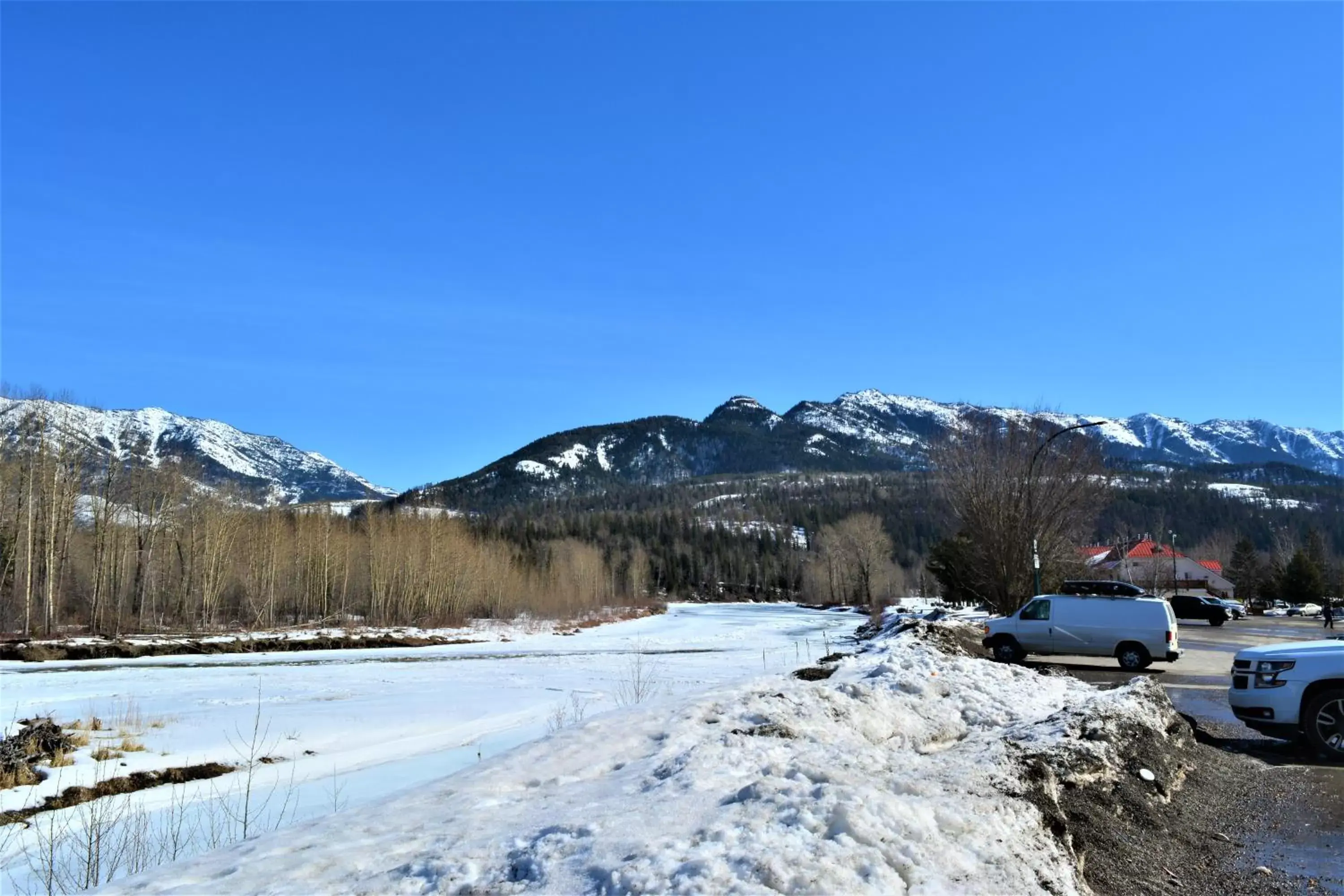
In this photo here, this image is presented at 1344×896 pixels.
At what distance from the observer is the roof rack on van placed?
2572 cm

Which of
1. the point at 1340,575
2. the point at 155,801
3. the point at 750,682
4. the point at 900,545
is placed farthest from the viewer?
the point at 900,545

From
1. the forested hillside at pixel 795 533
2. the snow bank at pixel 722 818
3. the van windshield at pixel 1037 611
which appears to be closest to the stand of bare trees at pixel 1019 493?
the van windshield at pixel 1037 611

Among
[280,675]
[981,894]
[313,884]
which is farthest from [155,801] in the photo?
[280,675]

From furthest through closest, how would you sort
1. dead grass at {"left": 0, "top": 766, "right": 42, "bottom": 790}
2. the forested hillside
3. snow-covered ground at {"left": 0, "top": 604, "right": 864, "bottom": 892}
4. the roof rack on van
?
the forested hillside, the roof rack on van, snow-covered ground at {"left": 0, "top": 604, "right": 864, "bottom": 892}, dead grass at {"left": 0, "top": 766, "right": 42, "bottom": 790}

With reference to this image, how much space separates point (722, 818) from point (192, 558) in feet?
206

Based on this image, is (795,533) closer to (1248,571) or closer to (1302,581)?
(1248,571)

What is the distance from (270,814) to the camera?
9000 millimetres

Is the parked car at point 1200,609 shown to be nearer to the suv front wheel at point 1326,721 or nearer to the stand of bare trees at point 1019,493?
the stand of bare trees at point 1019,493

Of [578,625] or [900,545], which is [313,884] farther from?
[900,545]

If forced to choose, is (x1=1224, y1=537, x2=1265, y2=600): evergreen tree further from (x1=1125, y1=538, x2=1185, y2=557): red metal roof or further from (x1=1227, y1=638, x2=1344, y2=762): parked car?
(x1=1227, y1=638, x2=1344, y2=762): parked car

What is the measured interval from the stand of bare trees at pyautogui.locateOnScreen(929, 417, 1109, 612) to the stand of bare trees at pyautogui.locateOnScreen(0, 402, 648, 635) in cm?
4448

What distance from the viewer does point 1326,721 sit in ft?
31.9

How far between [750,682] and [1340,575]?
10849 centimetres

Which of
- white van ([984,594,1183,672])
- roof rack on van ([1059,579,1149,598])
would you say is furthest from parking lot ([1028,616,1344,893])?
roof rack on van ([1059,579,1149,598])
